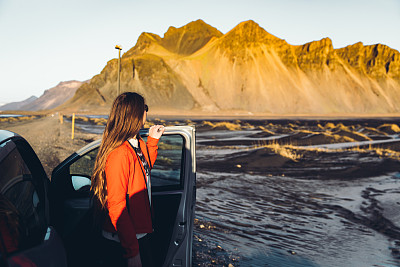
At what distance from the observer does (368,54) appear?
423 feet

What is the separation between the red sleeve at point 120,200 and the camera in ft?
6.46

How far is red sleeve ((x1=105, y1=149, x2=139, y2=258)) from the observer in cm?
197

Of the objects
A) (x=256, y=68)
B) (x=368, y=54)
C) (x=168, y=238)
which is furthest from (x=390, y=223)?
(x=368, y=54)

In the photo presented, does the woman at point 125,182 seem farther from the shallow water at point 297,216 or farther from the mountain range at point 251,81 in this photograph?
the mountain range at point 251,81

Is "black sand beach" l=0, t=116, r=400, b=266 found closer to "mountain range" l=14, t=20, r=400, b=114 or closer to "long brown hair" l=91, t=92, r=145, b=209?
"long brown hair" l=91, t=92, r=145, b=209

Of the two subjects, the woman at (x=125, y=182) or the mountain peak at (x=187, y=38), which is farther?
the mountain peak at (x=187, y=38)

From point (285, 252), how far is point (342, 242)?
1140 mm

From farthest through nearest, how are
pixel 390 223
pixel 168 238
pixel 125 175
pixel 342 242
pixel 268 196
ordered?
pixel 268 196, pixel 390 223, pixel 342 242, pixel 168 238, pixel 125 175

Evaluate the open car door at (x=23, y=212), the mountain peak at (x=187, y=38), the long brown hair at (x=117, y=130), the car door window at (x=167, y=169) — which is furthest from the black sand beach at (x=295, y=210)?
the mountain peak at (x=187, y=38)

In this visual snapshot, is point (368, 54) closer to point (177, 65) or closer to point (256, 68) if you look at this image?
point (256, 68)

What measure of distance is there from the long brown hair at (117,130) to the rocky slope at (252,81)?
95982mm

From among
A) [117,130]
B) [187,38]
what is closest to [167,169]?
[117,130]

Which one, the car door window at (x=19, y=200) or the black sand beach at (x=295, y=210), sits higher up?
the car door window at (x=19, y=200)

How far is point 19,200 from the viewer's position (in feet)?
5.51
